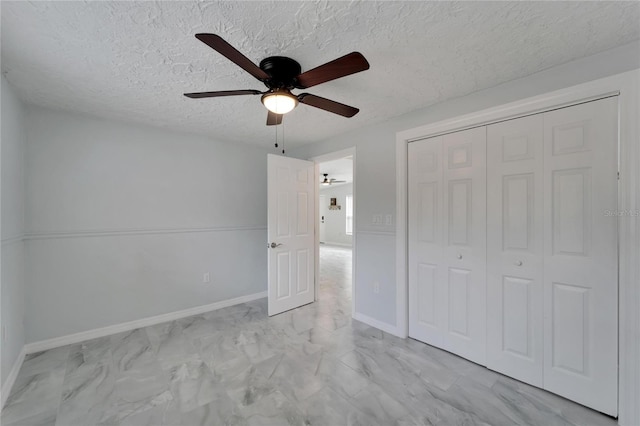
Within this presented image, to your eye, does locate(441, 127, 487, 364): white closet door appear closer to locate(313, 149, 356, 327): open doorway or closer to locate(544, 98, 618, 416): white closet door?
locate(544, 98, 618, 416): white closet door

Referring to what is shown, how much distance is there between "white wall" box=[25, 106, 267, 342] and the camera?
249cm

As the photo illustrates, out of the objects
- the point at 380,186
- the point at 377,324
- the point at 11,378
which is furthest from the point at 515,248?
the point at 11,378

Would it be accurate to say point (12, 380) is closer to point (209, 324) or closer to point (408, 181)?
point (209, 324)

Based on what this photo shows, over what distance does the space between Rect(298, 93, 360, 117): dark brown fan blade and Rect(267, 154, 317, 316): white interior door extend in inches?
60.0

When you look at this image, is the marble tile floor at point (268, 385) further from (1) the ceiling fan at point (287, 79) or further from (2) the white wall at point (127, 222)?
(1) the ceiling fan at point (287, 79)

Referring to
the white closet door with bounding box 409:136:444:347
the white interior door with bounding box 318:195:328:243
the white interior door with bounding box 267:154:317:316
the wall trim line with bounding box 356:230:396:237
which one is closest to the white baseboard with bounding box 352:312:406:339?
the white closet door with bounding box 409:136:444:347

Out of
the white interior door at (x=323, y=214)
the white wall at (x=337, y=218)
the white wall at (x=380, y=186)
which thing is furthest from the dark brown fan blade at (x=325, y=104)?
the white interior door at (x=323, y=214)

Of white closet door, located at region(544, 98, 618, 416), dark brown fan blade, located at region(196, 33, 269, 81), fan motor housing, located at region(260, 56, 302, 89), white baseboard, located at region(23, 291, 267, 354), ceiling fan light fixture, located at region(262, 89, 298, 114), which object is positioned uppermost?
fan motor housing, located at region(260, 56, 302, 89)

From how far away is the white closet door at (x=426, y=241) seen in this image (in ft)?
8.11

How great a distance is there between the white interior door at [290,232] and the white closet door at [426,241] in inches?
59.2

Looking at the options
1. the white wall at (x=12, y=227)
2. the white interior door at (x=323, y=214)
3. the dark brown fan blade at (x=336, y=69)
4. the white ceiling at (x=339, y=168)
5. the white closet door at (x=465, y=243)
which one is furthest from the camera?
the white interior door at (x=323, y=214)

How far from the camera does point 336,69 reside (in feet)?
4.63

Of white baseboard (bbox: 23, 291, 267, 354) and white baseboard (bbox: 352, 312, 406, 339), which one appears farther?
white baseboard (bbox: 352, 312, 406, 339)

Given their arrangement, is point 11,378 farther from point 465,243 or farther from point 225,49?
point 465,243
